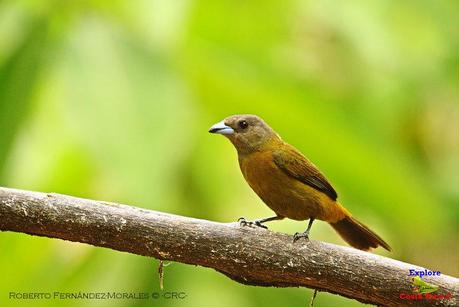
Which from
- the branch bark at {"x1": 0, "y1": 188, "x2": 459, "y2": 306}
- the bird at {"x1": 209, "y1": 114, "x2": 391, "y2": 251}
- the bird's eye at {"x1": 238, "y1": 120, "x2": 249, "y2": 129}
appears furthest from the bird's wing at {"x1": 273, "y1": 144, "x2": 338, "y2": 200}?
the branch bark at {"x1": 0, "y1": 188, "x2": 459, "y2": 306}

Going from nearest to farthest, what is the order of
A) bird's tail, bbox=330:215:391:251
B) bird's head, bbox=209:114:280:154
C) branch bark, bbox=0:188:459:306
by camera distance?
branch bark, bbox=0:188:459:306, bird's head, bbox=209:114:280:154, bird's tail, bbox=330:215:391:251

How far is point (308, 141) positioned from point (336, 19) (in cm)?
79

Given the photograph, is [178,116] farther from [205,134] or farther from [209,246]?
[209,246]

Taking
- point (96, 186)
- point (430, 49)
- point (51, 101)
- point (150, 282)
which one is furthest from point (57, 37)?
point (430, 49)

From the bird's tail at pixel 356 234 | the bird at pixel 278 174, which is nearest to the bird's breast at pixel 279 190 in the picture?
the bird at pixel 278 174

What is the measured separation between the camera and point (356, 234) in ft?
12.9

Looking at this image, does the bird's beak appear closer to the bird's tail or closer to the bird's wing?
the bird's wing

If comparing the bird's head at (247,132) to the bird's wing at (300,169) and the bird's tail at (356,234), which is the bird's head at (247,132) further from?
the bird's tail at (356,234)

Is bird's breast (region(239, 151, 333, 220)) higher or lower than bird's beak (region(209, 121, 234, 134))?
lower

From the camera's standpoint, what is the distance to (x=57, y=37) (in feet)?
13.0

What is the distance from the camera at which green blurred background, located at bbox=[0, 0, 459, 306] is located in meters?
3.71

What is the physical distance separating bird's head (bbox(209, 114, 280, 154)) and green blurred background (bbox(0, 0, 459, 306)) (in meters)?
0.21

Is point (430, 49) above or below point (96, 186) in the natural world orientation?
above

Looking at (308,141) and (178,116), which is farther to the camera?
(308,141)
